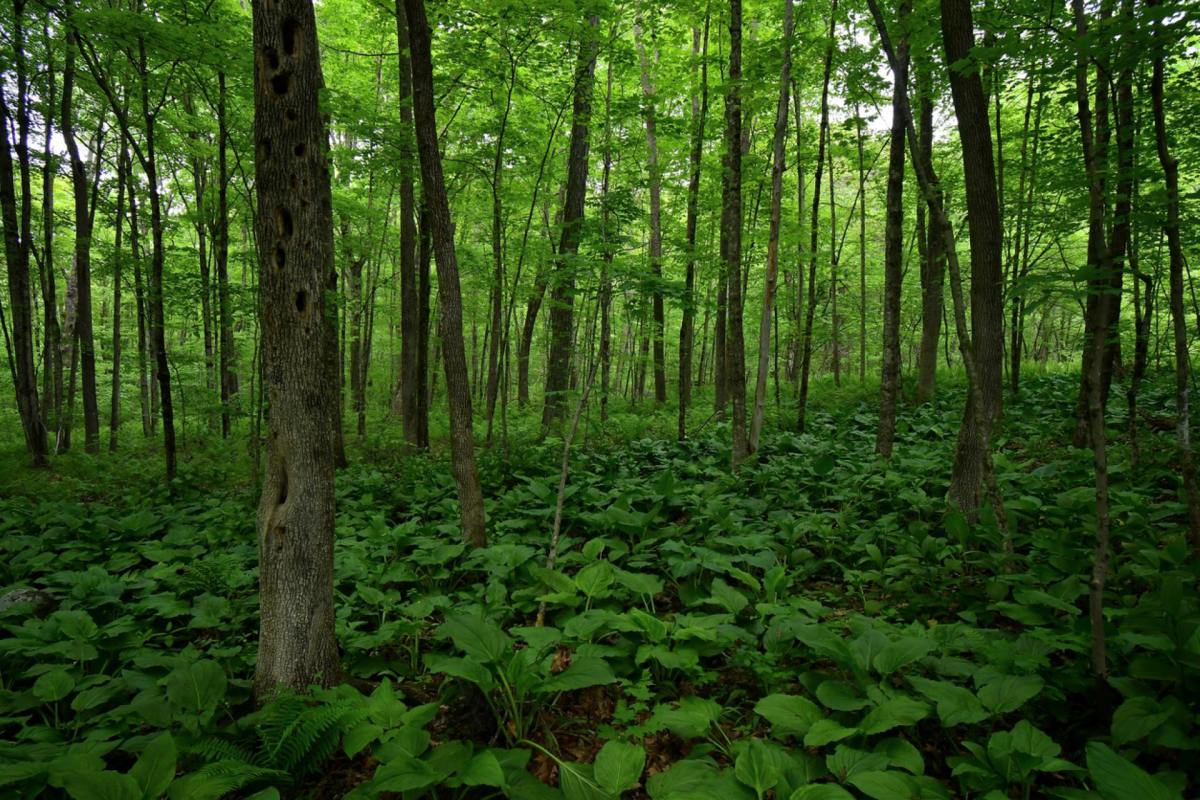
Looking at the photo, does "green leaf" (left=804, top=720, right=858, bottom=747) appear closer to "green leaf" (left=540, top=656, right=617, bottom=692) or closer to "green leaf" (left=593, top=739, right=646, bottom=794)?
"green leaf" (left=593, top=739, right=646, bottom=794)

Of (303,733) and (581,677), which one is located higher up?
(581,677)

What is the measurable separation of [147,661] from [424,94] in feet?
14.8

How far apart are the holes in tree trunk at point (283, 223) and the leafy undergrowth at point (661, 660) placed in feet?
7.17

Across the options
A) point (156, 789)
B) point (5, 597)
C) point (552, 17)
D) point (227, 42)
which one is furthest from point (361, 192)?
point (156, 789)

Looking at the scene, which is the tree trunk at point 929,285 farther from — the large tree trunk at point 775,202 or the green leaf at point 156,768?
the green leaf at point 156,768

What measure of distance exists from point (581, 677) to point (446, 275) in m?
3.48

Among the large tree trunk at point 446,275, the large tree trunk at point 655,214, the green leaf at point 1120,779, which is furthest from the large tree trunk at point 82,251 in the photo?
the green leaf at point 1120,779

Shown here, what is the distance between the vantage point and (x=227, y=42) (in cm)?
675

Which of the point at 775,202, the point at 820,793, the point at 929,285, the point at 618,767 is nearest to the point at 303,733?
the point at 618,767

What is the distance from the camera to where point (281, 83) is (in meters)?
2.82

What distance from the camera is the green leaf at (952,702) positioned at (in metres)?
2.32

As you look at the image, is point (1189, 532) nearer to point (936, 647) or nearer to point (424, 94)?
point (936, 647)

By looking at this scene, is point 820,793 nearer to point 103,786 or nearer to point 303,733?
point 303,733

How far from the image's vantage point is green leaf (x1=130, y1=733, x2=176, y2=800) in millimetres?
2166
